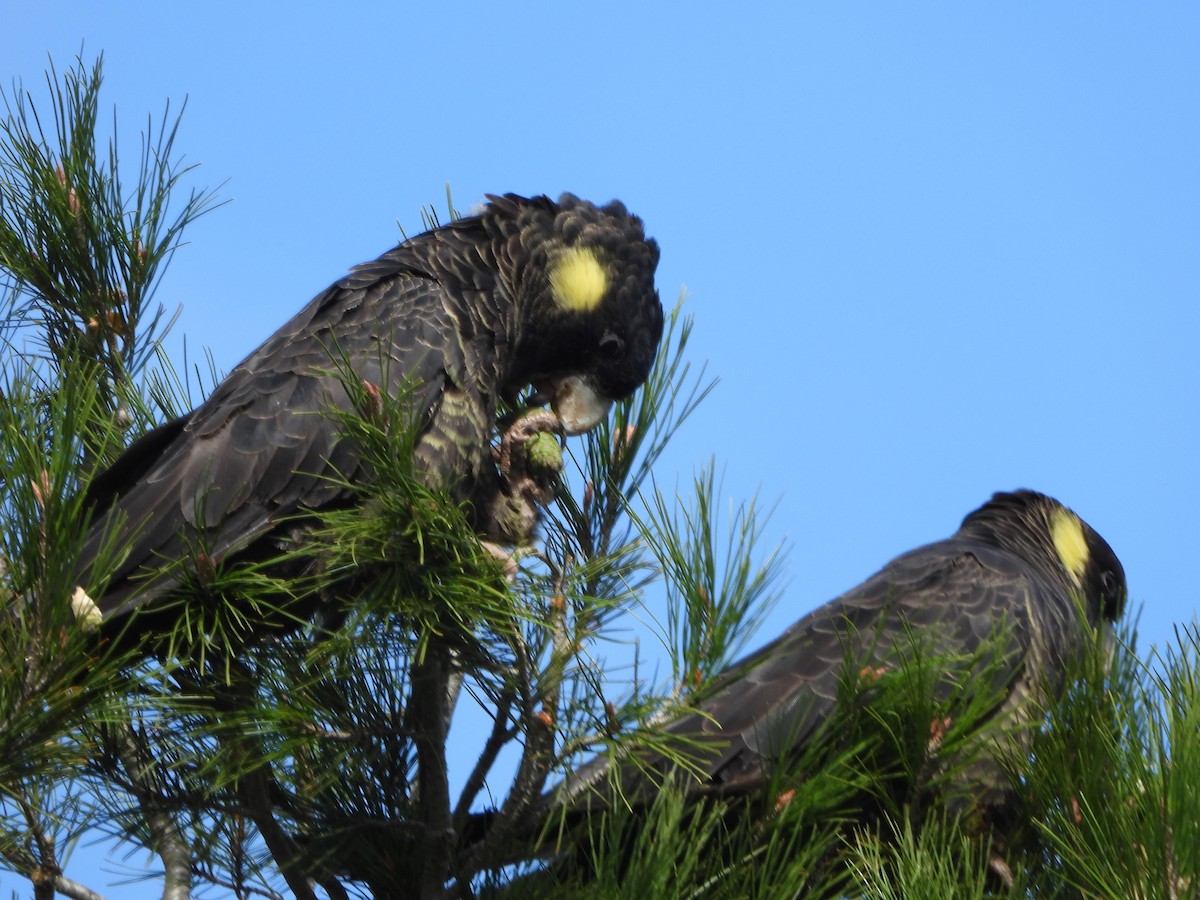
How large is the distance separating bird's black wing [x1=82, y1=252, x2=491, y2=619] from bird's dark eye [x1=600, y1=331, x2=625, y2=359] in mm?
455

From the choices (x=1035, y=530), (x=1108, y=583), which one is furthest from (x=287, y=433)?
(x=1108, y=583)

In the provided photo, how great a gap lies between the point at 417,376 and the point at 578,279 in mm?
897

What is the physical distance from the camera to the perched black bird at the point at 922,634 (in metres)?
2.62

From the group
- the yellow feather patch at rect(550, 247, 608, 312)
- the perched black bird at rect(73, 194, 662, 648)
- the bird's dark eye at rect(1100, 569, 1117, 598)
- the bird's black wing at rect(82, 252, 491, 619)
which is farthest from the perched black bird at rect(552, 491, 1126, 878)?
the yellow feather patch at rect(550, 247, 608, 312)

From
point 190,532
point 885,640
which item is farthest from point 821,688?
point 190,532

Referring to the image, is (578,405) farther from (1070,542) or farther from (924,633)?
(1070,542)

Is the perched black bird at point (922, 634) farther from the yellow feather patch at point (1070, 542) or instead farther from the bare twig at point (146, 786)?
the bare twig at point (146, 786)

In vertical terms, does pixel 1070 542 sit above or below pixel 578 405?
below

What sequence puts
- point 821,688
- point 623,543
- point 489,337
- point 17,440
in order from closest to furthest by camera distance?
point 17,440 → point 623,543 → point 821,688 → point 489,337

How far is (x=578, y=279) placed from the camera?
3.64m

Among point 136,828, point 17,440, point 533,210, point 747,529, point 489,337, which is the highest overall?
point 533,210

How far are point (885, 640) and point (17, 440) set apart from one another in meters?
2.20

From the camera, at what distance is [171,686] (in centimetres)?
258

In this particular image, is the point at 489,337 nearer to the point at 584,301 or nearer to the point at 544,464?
the point at 584,301
